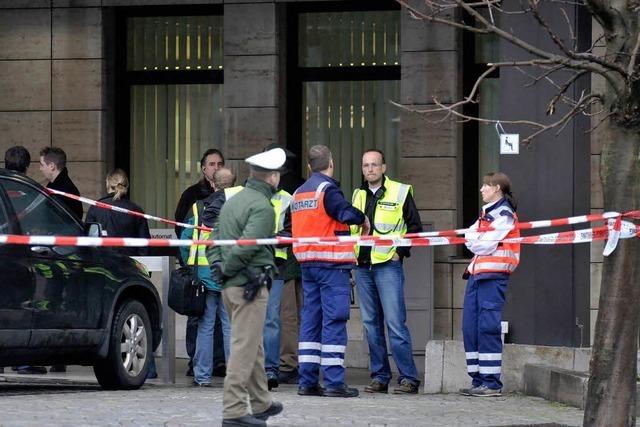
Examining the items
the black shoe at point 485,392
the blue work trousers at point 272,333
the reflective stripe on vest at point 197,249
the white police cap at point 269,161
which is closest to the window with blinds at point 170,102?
the reflective stripe on vest at point 197,249

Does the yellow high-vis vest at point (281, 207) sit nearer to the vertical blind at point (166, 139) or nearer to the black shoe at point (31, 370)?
the black shoe at point (31, 370)

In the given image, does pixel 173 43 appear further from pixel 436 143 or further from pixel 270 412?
pixel 270 412

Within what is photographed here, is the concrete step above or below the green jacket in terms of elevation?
below

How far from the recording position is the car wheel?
13344 millimetres

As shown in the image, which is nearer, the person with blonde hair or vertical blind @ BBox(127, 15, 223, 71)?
the person with blonde hair

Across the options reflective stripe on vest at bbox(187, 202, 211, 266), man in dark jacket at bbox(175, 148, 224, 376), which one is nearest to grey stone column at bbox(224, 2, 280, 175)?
man in dark jacket at bbox(175, 148, 224, 376)

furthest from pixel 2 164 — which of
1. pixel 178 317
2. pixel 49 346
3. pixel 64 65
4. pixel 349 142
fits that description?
pixel 49 346

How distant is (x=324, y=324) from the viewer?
12914mm

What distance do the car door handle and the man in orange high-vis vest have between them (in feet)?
6.04

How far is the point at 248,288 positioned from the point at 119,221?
516 centimetres

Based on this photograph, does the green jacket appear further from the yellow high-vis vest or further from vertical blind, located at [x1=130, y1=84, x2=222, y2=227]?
vertical blind, located at [x1=130, y1=84, x2=222, y2=227]

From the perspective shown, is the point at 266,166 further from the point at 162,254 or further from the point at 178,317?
the point at 178,317

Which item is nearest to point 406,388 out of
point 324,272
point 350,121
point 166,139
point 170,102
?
point 324,272

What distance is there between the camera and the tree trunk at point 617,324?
10.2m
